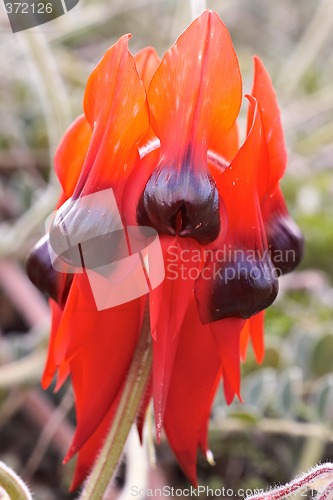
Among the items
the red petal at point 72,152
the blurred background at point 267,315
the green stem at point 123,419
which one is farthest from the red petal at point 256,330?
the blurred background at point 267,315

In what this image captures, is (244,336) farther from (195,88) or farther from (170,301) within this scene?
(195,88)

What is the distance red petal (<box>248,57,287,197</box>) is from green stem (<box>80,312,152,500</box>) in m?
0.18

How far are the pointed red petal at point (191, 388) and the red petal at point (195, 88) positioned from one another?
0.16 meters

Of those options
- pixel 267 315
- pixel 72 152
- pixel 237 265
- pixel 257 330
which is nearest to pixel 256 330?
pixel 257 330

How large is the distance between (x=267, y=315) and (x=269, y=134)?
830mm

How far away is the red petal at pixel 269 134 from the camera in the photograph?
2.59ft

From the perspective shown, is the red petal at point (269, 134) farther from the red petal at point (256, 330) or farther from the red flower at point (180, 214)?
the red petal at point (256, 330)

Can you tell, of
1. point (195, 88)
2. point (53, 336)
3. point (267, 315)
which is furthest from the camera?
point (267, 315)

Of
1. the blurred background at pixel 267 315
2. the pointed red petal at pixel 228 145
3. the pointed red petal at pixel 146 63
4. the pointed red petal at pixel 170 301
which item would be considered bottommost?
the blurred background at pixel 267 315

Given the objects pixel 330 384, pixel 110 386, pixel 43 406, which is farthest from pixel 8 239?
pixel 110 386

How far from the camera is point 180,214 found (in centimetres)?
73

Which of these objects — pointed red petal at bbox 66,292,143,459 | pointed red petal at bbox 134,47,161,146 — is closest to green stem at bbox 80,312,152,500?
pointed red petal at bbox 66,292,143,459

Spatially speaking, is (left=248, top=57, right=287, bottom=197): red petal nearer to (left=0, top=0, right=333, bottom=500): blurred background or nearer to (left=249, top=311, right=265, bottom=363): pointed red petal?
(left=249, top=311, right=265, bottom=363): pointed red petal

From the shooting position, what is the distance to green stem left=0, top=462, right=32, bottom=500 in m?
0.77
